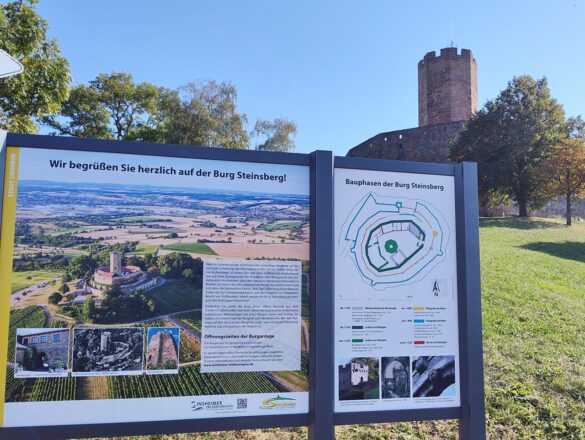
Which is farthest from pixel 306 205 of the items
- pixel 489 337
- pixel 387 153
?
pixel 387 153

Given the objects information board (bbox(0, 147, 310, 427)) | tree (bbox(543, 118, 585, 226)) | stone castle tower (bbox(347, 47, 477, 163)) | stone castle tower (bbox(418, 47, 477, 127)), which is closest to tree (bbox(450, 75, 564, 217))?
tree (bbox(543, 118, 585, 226))

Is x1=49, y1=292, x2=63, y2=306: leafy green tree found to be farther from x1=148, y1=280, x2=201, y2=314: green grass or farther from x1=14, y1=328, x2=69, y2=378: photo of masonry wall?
x1=148, y1=280, x2=201, y2=314: green grass

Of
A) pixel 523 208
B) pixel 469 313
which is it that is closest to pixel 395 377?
pixel 469 313

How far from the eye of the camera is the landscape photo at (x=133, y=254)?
256cm

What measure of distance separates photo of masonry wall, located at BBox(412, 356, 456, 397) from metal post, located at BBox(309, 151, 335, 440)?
571 mm

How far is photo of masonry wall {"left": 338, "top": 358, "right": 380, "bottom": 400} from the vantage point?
2834 millimetres

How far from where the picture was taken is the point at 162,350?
2.64 m

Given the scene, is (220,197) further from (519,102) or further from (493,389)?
(519,102)

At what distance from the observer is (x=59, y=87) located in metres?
9.92

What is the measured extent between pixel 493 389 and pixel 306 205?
2.79 meters

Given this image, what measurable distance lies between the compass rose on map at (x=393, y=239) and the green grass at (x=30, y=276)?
1.68 meters

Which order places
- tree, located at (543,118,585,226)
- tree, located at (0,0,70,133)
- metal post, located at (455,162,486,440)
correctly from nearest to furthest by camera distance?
metal post, located at (455,162,486,440)
tree, located at (0,0,70,133)
tree, located at (543,118,585,226)

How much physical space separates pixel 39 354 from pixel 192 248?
97 centimetres

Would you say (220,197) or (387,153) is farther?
(387,153)
